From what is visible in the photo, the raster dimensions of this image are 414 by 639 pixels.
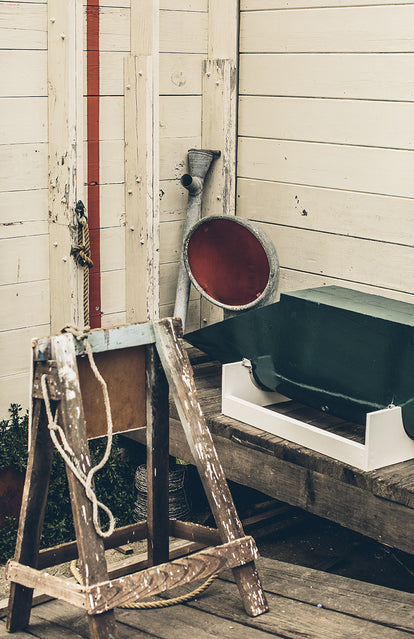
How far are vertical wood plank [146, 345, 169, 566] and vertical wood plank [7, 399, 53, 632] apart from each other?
0.38 meters

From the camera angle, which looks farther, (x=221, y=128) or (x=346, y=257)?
(x=221, y=128)

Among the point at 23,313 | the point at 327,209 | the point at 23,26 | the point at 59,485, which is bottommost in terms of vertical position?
the point at 59,485

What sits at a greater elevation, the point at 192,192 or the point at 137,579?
the point at 192,192

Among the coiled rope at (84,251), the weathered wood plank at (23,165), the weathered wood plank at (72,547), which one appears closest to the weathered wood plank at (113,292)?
the coiled rope at (84,251)

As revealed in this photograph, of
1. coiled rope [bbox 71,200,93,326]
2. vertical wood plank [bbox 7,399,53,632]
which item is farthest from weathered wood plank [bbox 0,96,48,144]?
vertical wood plank [bbox 7,399,53,632]

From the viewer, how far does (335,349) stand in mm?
3143

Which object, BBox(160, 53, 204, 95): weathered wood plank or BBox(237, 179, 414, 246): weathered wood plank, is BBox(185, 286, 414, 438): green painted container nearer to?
BBox(237, 179, 414, 246): weathered wood plank

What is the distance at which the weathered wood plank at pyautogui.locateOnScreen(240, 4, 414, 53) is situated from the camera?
362cm

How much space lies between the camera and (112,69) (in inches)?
162

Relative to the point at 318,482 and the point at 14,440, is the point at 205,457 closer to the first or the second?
the point at 318,482

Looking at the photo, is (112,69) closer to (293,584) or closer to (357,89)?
(357,89)

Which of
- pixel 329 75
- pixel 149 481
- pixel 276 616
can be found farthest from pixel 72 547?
pixel 329 75

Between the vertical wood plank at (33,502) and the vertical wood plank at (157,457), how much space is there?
1.25 feet

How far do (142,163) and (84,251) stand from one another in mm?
495
